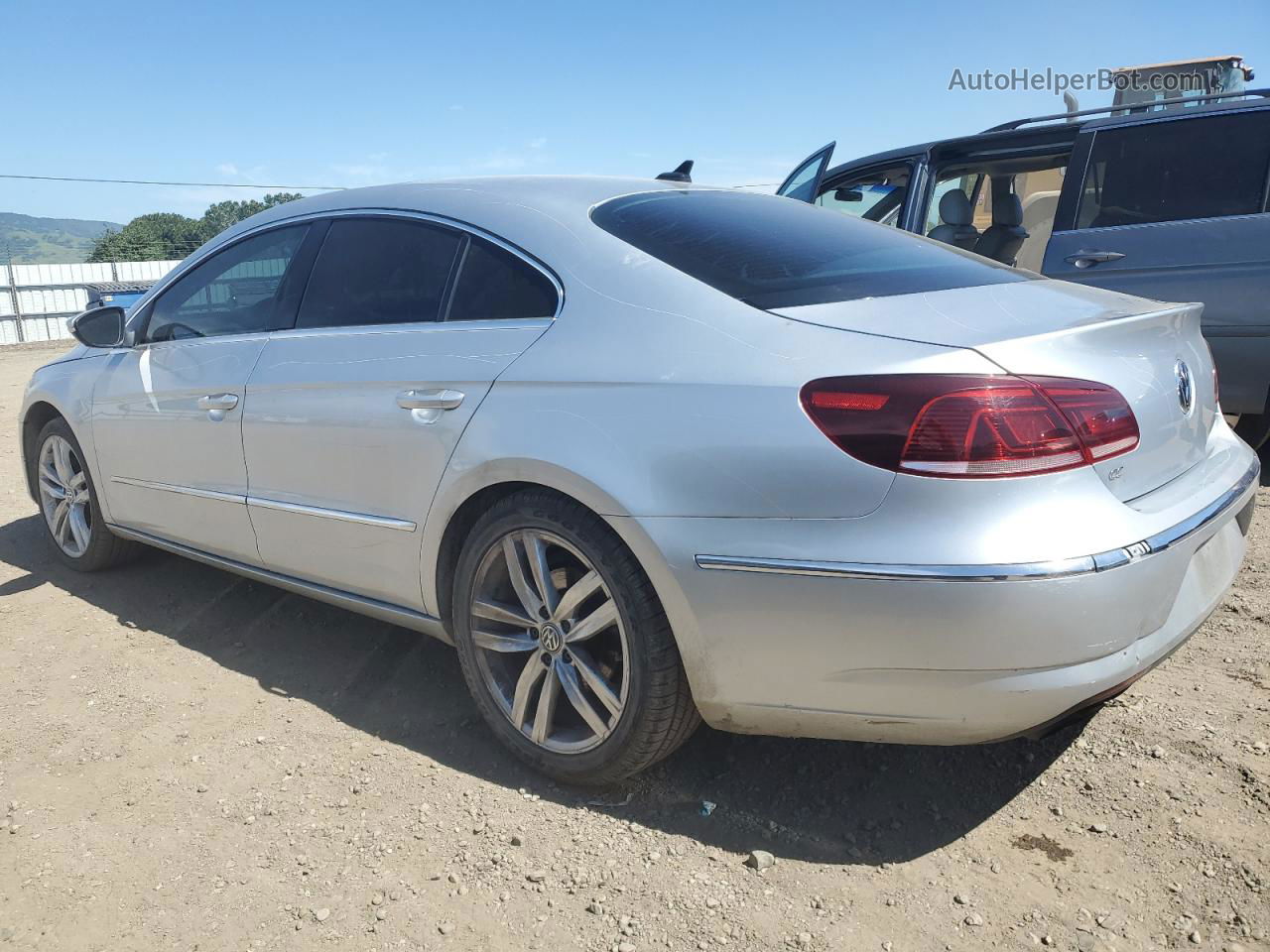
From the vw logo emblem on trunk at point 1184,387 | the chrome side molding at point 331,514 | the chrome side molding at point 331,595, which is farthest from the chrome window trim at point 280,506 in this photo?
the vw logo emblem on trunk at point 1184,387

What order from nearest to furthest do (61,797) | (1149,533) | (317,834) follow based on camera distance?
(1149,533)
(317,834)
(61,797)

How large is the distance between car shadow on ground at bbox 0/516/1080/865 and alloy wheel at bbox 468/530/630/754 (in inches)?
8.0

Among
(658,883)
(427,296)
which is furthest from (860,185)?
(658,883)

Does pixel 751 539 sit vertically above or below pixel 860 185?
below

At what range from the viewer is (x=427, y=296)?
2943 mm

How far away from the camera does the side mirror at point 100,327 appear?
13.4ft

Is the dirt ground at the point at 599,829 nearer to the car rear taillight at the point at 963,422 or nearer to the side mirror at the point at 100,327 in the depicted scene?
the car rear taillight at the point at 963,422

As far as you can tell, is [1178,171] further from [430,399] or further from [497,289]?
[430,399]

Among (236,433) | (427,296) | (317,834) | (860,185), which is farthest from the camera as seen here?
(860,185)

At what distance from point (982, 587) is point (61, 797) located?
7.97 ft

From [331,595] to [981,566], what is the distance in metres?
2.05

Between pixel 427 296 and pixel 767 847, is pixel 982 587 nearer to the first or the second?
pixel 767 847

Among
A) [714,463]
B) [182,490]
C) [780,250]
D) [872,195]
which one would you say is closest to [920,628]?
[714,463]

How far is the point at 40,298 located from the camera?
30016mm
